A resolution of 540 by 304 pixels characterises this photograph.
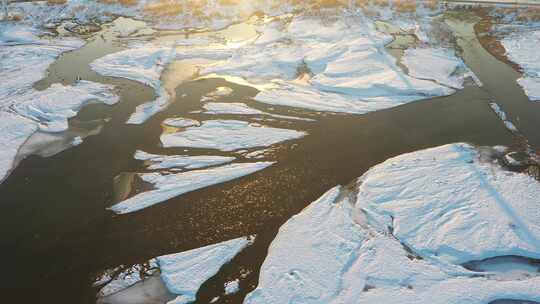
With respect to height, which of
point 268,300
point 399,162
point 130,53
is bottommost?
point 268,300

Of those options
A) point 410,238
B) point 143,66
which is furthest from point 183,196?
point 143,66

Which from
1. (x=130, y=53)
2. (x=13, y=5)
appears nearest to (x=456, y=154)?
(x=130, y=53)

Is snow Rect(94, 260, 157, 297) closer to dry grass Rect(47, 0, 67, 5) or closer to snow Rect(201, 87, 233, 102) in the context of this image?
snow Rect(201, 87, 233, 102)

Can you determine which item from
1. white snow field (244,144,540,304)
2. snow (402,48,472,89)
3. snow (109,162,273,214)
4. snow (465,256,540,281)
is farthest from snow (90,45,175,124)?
snow (465,256,540,281)

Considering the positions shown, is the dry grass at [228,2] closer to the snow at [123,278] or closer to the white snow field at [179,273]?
the white snow field at [179,273]

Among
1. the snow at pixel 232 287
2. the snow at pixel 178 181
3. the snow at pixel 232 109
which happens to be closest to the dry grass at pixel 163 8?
the snow at pixel 232 109

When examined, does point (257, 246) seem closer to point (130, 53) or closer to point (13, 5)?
point (130, 53)

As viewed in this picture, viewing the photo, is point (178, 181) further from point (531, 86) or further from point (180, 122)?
point (531, 86)
